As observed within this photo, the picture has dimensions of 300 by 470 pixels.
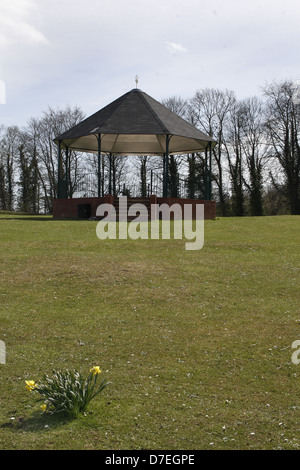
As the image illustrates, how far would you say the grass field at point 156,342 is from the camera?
16.4 feet

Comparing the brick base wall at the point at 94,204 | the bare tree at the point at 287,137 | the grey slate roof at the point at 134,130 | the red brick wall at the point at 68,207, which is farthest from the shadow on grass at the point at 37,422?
the bare tree at the point at 287,137

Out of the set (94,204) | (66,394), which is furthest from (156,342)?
(94,204)

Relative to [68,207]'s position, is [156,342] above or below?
below

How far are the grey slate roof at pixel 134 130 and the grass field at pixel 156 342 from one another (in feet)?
35.9

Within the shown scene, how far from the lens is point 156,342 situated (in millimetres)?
Result: 7289

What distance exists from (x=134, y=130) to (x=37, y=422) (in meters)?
19.0

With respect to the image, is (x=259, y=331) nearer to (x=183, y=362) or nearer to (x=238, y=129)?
(x=183, y=362)

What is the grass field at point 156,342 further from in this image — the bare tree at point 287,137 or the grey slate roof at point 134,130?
the bare tree at point 287,137

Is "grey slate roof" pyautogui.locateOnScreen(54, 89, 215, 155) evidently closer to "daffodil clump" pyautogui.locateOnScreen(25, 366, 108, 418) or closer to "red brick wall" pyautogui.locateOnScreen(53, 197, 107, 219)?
"red brick wall" pyautogui.locateOnScreen(53, 197, 107, 219)

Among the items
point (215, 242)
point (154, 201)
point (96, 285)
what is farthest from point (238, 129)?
point (96, 285)

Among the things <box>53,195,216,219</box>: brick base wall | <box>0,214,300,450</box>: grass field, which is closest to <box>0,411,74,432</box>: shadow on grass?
<box>0,214,300,450</box>: grass field

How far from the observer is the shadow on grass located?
5020mm

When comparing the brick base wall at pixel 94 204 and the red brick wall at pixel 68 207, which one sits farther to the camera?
the red brick wall at pixel 68 207

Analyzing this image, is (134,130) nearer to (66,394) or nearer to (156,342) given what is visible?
(156,342)
